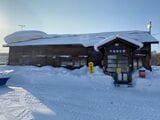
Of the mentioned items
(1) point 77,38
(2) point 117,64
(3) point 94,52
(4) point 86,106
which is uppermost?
(1) point 77,38

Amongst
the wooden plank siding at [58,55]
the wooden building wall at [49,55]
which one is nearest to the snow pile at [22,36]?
the wooden plank siding at [58,55]

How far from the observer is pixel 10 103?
10094mm

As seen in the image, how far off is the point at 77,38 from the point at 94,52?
3.80 m

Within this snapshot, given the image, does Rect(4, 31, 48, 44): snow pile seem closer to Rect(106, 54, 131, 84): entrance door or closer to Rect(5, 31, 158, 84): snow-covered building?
Rect(5, 31, 158, 84): snow-covered building

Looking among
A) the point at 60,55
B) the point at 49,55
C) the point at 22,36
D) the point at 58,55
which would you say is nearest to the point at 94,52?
the point at 60,55

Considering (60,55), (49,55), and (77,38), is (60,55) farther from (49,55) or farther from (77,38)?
(77,38)

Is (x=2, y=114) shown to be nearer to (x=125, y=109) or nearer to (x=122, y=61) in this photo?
(x=125, y=109)

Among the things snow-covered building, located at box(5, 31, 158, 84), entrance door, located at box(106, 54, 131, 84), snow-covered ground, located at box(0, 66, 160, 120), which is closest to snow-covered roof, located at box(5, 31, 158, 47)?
snow-covered building, located at box(5, 31, 158, 84)

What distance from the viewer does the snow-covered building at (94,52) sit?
18156 millimetres

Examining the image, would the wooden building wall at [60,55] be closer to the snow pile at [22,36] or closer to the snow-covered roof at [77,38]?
the snow-covered roof at [77,38]

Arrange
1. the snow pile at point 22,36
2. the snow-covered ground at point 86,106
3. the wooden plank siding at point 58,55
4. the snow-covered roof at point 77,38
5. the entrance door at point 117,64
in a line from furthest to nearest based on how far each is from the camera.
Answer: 1. the snow pile at point 22,36
2. the wooden plank siding at point 58,55
3. the snow-covered roof at point 77,38
4. the entrance door at point 117,64
5. the snow-covered ground at point 86,106

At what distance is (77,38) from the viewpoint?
82.8ft

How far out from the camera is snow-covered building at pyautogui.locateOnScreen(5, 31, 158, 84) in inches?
715

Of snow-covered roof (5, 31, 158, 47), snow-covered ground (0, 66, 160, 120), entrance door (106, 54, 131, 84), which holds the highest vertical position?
snow-covered roof (5, 31, 158, 47)
